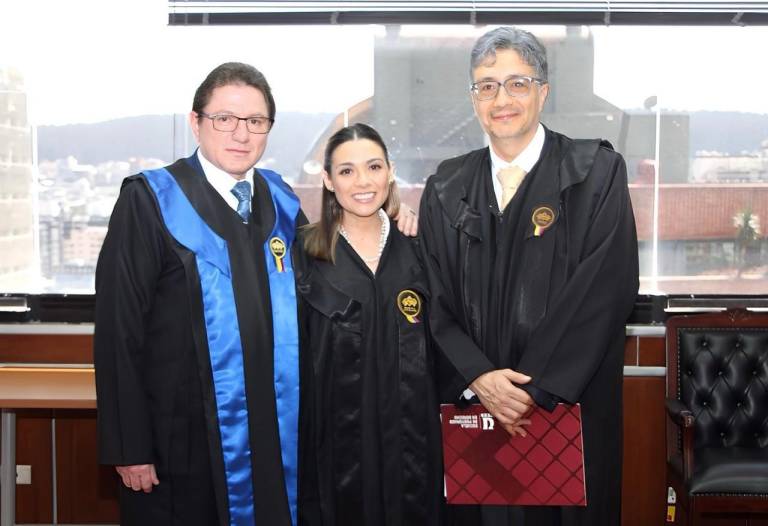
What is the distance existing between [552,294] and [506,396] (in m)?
0.30

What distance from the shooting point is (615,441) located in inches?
95.9

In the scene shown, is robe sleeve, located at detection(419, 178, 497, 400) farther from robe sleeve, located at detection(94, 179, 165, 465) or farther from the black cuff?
robe sleeve, located at detection(94, 179, 165, 465)

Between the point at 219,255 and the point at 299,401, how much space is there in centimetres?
47

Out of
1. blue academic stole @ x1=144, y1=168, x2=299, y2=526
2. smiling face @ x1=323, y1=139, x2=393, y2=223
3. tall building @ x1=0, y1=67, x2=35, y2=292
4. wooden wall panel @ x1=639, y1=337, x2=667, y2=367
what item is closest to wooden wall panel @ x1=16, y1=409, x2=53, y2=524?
tall building @ x1=0, y1=67, x2=35, y2=292

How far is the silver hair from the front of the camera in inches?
92.0

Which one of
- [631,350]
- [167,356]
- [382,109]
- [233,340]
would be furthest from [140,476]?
[631,350]

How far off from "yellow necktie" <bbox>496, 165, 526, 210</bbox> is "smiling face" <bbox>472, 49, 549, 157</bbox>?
68mm

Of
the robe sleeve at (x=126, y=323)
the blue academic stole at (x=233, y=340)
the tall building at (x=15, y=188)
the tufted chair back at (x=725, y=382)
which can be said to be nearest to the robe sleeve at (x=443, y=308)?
the blue academic stole at (x=233, y=340)

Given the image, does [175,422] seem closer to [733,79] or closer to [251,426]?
[251,426]

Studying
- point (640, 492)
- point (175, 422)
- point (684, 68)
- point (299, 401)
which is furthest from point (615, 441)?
point (684, 68)

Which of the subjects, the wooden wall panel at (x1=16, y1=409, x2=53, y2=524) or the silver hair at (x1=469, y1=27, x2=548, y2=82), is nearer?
the silver hair at (x1=469, y1=27, x2=548, y2=82)

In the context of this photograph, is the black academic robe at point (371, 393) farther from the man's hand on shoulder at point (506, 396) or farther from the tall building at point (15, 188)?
the tall building at point (15, 188)

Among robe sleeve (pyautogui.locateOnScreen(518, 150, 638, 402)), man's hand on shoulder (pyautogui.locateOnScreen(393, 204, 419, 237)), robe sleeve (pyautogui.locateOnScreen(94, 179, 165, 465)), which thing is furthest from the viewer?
man's hand on shoulder (pyautogui.locateOnScreen(393, 204, 419, 237))

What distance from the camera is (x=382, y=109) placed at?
4000 millimetres
